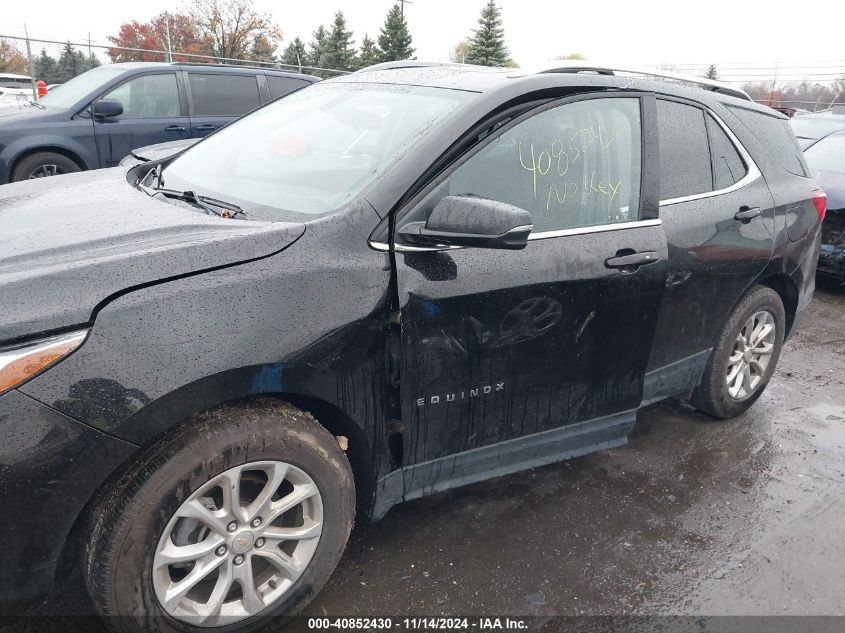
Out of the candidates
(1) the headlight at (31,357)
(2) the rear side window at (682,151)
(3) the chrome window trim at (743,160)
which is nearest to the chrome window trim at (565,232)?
(2) the rear side window at (682,151)

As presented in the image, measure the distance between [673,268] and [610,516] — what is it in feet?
3.70

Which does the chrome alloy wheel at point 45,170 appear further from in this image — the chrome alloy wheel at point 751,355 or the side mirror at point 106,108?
the chrome alloy wheel at point 751,355

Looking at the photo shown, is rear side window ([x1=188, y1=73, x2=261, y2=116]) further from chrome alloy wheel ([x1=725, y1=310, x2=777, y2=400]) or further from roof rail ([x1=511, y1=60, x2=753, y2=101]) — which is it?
chrome alloy wheel ([x1=725, y1=310, x2=777, y2=400])

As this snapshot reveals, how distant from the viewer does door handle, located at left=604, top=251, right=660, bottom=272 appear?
2664 mm

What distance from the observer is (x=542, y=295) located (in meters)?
2.47

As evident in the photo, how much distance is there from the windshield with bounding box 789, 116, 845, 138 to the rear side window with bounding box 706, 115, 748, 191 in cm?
543

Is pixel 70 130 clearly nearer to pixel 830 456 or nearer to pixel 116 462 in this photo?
pixel 116 462

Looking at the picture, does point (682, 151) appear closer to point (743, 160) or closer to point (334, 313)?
point (743, 160)

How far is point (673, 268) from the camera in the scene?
9.57ft

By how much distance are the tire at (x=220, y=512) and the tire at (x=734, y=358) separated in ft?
7.40

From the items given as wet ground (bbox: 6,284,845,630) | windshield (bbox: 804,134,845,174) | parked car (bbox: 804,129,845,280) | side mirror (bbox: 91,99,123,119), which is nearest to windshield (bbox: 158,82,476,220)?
wet ground (bbox: 6,284,845,630)

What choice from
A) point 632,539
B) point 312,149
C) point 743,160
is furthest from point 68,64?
point 632,539

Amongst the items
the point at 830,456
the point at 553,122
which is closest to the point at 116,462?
the point at 553,122

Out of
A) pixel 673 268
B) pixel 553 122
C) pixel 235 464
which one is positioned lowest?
pixel 235 464
